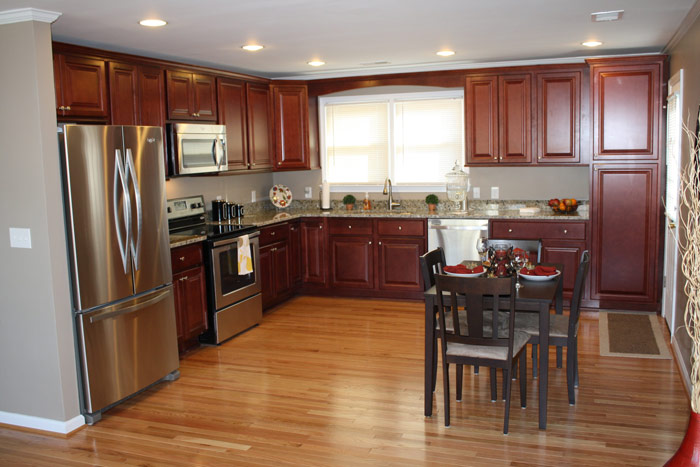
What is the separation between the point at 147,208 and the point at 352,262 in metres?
2.94

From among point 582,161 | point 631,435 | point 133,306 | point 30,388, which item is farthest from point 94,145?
point 582,161

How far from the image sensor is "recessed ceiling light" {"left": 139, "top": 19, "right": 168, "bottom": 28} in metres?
3.88

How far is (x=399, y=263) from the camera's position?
6516 mm

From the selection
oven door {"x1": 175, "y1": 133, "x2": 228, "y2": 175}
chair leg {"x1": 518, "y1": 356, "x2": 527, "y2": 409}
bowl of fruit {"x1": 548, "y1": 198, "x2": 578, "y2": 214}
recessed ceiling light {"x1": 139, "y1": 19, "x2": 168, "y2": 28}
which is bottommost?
chair leg {"x1": 518, "y1": 356, "x2": 527, "y2": 409}

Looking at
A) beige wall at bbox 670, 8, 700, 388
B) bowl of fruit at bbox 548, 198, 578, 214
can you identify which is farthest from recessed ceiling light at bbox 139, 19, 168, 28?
bowl of fruit at bbox 548, 198, 578, 214

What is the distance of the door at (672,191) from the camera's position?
193 inches

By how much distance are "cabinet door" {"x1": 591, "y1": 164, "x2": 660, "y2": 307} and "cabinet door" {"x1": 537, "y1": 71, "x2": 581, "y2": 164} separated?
409mm

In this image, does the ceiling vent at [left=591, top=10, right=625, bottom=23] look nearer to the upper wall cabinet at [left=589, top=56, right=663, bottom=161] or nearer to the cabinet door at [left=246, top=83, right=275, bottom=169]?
the upper wall cabinet at [left=589, top=56, right=663, bottom=161]

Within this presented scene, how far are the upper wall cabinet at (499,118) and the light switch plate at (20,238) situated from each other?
4.15 m

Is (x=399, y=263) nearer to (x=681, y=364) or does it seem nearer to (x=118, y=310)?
(x=681, y=364)

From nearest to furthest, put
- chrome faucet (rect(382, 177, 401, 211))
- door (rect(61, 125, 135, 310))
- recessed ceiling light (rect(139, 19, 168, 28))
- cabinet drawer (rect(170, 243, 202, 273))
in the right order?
door (rect(61, 125, 135, 310)) < recessed ceiling light (rect(139, 19, 168, 28)) < cabinet drawer (rect(170, 243, 202, 273)) < chrome faucet (rect(382, 177, 401, 211))

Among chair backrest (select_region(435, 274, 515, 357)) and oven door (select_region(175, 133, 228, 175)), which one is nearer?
chair backrest (select_region(435, 274, 515, 357))

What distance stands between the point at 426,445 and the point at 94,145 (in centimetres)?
252

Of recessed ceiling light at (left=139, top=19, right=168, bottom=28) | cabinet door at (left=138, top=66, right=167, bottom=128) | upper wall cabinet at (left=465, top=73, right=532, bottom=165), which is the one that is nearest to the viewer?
recessed ceiling light at (left=139, top=19, right=168, bottom=28)
